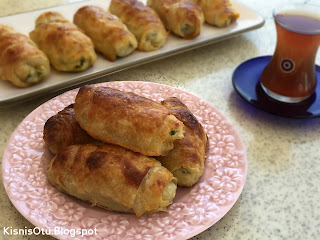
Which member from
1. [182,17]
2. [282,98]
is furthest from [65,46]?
[282,98]

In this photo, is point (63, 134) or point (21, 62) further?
point (21, 62)

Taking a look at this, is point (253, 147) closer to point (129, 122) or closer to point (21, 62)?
point (129, 122)

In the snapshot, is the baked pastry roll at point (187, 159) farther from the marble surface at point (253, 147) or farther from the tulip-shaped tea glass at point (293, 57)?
the tulip-shaped tea glass at point (293, 57)

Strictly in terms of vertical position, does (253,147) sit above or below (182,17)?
below

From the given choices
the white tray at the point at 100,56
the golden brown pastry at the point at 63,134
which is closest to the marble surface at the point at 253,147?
the white tray at the point at 100,56

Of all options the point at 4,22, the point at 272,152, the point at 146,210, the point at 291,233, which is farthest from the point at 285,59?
the point at 4,22

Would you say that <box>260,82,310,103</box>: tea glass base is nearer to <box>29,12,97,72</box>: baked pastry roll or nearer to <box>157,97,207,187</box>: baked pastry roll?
<box>157,97,207,187</box>: baked pastry roll

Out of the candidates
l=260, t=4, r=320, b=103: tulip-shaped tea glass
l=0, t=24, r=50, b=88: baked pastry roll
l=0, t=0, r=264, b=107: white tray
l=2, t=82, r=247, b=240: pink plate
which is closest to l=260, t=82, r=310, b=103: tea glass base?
l=260, t=4, r=320, b=103: tulip-shaped tea glass
